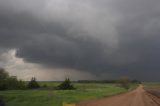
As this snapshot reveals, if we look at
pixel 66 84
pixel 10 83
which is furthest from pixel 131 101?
pixel 10 83

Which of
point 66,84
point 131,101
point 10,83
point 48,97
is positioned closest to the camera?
point 131,101

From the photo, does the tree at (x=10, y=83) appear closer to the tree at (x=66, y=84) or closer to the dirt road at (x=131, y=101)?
the tree at (x=66, y=84)

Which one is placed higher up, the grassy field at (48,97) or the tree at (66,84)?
the tree at (66,84)

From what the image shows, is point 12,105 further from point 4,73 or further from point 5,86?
point 4,73

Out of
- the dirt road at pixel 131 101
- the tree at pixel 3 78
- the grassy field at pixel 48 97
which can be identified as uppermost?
the tree at pixel 3 78

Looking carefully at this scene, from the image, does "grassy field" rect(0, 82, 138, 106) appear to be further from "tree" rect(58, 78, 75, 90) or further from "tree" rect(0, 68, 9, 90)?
"tree" rect(0, 68, 9, 90)

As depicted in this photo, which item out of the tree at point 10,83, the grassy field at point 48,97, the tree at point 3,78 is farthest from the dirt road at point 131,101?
the tree at point 10,83

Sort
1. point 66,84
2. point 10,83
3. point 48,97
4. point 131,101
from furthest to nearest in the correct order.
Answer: point 10,83 → point 66,84 → point 48,97 → point 131,101

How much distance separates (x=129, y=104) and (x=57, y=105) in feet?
43.0

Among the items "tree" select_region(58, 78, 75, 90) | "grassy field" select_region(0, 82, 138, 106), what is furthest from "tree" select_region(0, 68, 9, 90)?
"grassy field" select_region(0, 82, 138, 106)

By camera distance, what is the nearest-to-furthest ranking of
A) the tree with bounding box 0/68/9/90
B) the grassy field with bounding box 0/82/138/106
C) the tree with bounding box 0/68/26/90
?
the grassy field with bounding box 0/82/138/106
the tree with bounding box 0/68/9/90
the tree with bounding box 0/68/26/90

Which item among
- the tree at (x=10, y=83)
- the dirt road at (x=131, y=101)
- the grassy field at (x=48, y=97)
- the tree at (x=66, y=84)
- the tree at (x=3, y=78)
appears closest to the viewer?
the dirt road at (x=131, y=101)

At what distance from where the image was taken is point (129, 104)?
2327 centimetres

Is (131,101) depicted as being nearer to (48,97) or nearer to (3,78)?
(48,97)
